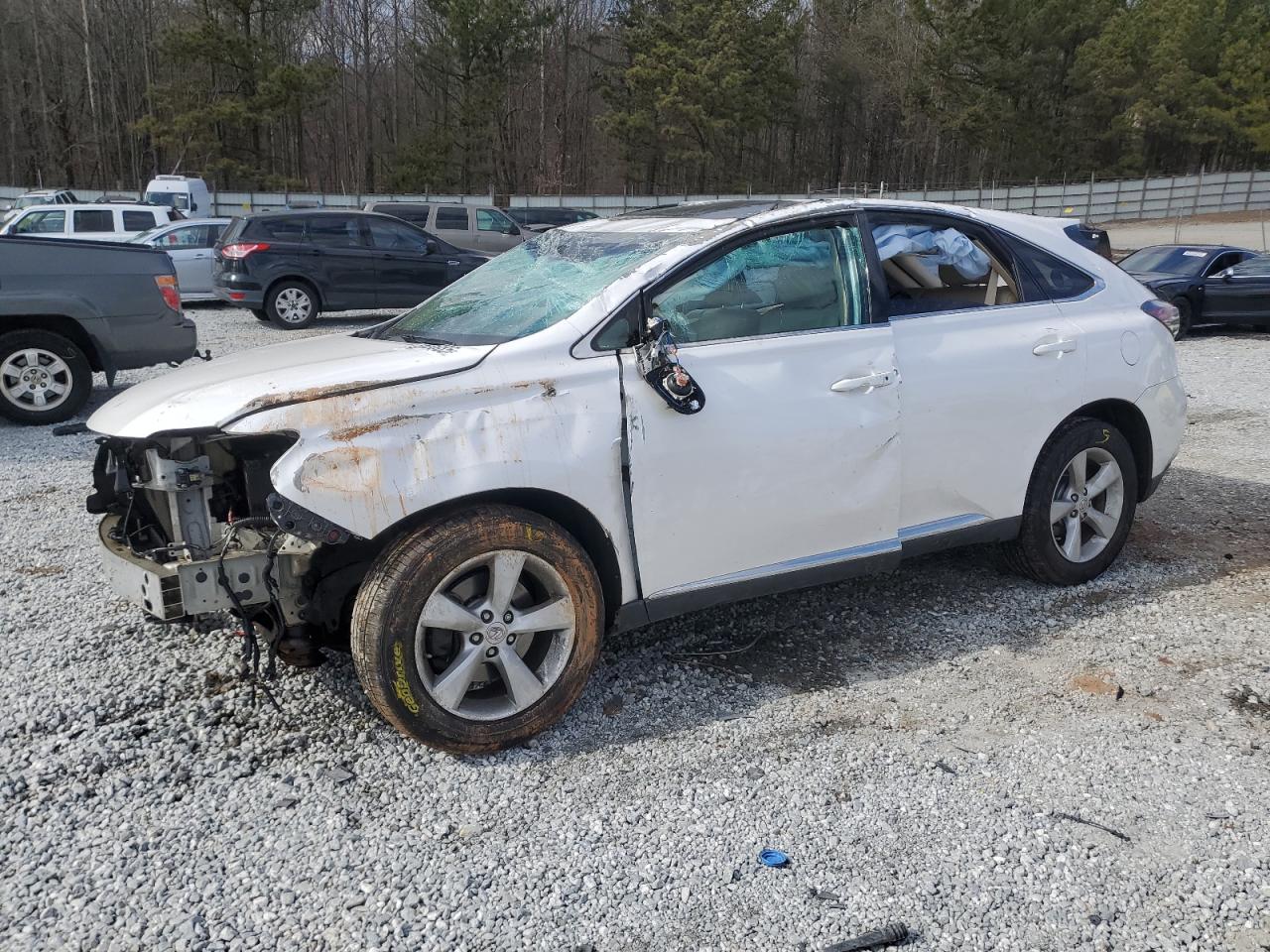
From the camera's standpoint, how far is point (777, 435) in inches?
146

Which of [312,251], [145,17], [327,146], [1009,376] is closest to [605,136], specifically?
[327,146]

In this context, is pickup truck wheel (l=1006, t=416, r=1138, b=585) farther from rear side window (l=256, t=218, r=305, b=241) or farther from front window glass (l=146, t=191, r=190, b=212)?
front window glass (l=146, t=191, r=190, b=212)

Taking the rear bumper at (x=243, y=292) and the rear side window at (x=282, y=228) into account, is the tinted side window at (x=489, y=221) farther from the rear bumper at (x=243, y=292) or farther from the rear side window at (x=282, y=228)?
the rear bumper at (x=243, y=292)

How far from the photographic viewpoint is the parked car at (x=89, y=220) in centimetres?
1973

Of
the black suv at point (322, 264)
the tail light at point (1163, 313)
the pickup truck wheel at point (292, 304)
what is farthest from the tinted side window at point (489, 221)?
the tail light at point (1163, 313)

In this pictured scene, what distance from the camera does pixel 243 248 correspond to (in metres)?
14.9

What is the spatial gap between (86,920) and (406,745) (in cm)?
107

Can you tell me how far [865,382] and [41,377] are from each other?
729cm

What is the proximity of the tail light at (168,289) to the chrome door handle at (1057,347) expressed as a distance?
7.07 m

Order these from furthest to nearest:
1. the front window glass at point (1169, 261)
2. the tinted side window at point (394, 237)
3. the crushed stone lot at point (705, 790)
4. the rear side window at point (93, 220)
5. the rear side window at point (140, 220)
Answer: the rear side window at point (140, 220) → the rear side window at point (93, 220) → the tinted side window at point (394, 237) → the front window glass at point (1169, 261) → the crushed stone lot at point (705, 790)

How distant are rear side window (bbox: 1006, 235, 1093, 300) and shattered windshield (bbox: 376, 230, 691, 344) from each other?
67.5 inches

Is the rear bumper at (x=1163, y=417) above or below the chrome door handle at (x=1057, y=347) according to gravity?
below

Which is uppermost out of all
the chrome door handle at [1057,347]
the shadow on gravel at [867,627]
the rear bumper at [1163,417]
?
the chrome door handle at [1057,347]

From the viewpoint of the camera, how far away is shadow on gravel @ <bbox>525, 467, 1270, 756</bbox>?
151 inches
